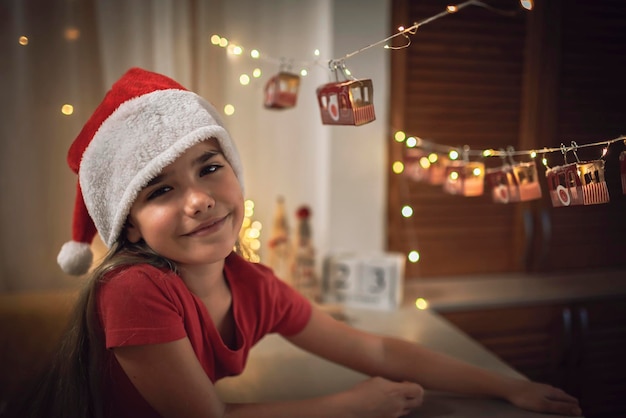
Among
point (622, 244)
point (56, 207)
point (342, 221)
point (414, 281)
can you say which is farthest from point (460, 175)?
point (56, 207)

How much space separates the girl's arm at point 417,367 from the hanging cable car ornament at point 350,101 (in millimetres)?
386

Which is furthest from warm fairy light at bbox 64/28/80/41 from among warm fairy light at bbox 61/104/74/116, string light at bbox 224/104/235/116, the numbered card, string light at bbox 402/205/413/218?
string light at bbox 402/205/413/218

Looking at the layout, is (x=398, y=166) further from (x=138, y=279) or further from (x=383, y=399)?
(x=138, y=279)

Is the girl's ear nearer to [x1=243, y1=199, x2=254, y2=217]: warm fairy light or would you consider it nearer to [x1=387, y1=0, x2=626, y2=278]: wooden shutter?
[x1=243, y1=199, x2=254, y2=217]: warm fairy light

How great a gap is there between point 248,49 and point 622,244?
106 cm

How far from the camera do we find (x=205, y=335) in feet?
2.57

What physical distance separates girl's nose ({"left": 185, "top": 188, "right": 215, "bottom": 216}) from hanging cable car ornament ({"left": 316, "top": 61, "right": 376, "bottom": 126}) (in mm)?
261

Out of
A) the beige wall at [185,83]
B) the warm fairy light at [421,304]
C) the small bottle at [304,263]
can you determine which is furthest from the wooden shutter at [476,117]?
the small bottle at [304,263]

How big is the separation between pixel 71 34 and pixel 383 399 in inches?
44.1

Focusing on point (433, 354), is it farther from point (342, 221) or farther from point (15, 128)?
point (15, 128)

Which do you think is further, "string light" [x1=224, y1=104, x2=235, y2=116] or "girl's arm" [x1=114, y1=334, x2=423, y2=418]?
"string light" [x1=224, y1=104, x2=235, y2=116]

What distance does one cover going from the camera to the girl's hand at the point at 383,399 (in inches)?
30.2

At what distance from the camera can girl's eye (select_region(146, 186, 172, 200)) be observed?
708 mm

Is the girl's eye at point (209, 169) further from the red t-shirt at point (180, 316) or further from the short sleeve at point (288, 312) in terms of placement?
the short sleeve at point (288, 312)
